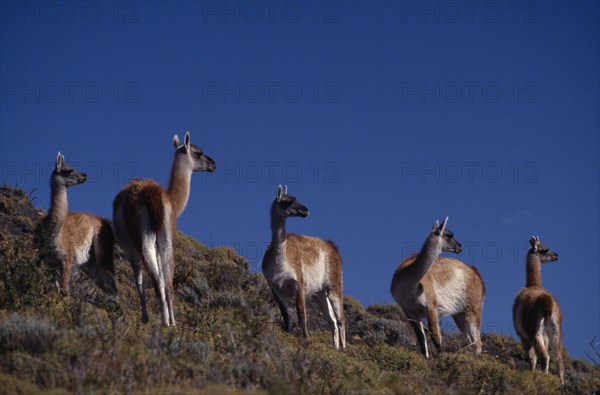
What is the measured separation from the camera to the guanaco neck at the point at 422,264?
14664mm

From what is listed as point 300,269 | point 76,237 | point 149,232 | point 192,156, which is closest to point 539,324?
point 300,269

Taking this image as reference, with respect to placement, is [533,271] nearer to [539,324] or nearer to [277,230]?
[539,324]

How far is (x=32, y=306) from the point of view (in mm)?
8836

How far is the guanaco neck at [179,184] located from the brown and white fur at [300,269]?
2.39 m

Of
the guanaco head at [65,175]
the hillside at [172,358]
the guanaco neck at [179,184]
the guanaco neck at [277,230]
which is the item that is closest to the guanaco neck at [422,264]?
the hillside at [172,358]

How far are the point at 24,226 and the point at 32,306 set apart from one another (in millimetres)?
8245

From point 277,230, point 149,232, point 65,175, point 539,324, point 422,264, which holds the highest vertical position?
point 65,175

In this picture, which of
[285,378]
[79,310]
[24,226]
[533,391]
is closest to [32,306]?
[79,310]

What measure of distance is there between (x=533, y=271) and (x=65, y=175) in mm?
10821

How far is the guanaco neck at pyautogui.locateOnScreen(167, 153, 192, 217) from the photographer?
443 inches

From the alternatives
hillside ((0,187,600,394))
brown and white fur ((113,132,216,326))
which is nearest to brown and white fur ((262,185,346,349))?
hillside ((0,187,600,394))

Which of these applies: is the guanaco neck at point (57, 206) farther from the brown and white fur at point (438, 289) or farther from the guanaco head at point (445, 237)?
the guanaco head at point (445, 237)

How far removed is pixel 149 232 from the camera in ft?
33.1

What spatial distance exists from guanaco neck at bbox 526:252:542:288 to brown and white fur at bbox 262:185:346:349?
5272 millimetres
